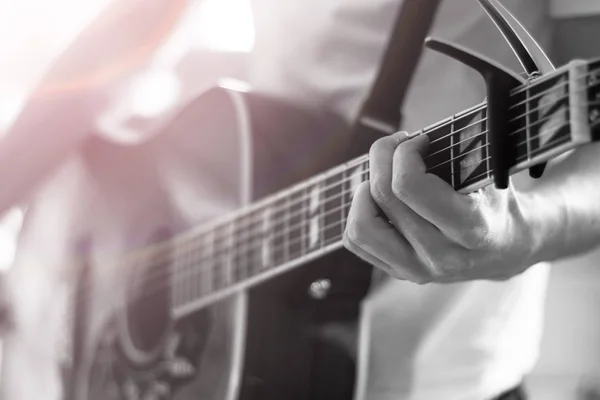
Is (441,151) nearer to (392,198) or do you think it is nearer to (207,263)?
(392,198)

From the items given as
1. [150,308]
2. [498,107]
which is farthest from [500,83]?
[150,308]

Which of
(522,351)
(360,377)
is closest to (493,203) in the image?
(522,351)

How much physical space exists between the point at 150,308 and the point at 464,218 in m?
0.50

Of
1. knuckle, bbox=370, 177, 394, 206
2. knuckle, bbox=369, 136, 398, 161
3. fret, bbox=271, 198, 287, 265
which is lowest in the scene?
knuckle, bbox=370, 177, 394, 206

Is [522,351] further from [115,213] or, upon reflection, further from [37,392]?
[37,392]

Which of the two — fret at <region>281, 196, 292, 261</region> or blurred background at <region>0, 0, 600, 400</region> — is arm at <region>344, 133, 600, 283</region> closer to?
fret at <region>281, 196, 292, 261</region>

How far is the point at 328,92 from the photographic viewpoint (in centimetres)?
72

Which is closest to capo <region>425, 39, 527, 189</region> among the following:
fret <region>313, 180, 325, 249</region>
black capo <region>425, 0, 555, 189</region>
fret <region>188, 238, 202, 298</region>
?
black capo <region>425, 0, 555, 189</region>

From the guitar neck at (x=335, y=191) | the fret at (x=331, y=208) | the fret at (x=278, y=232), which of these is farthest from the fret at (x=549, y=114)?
the fret at (x=278, y=232)

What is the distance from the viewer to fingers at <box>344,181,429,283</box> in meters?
0.51

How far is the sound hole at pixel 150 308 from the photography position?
0.83 metres

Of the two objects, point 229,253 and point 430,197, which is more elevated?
point 229,253

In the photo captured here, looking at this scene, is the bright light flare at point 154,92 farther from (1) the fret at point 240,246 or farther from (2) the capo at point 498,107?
(2) the capo at point 498,107

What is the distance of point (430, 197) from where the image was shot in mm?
456
